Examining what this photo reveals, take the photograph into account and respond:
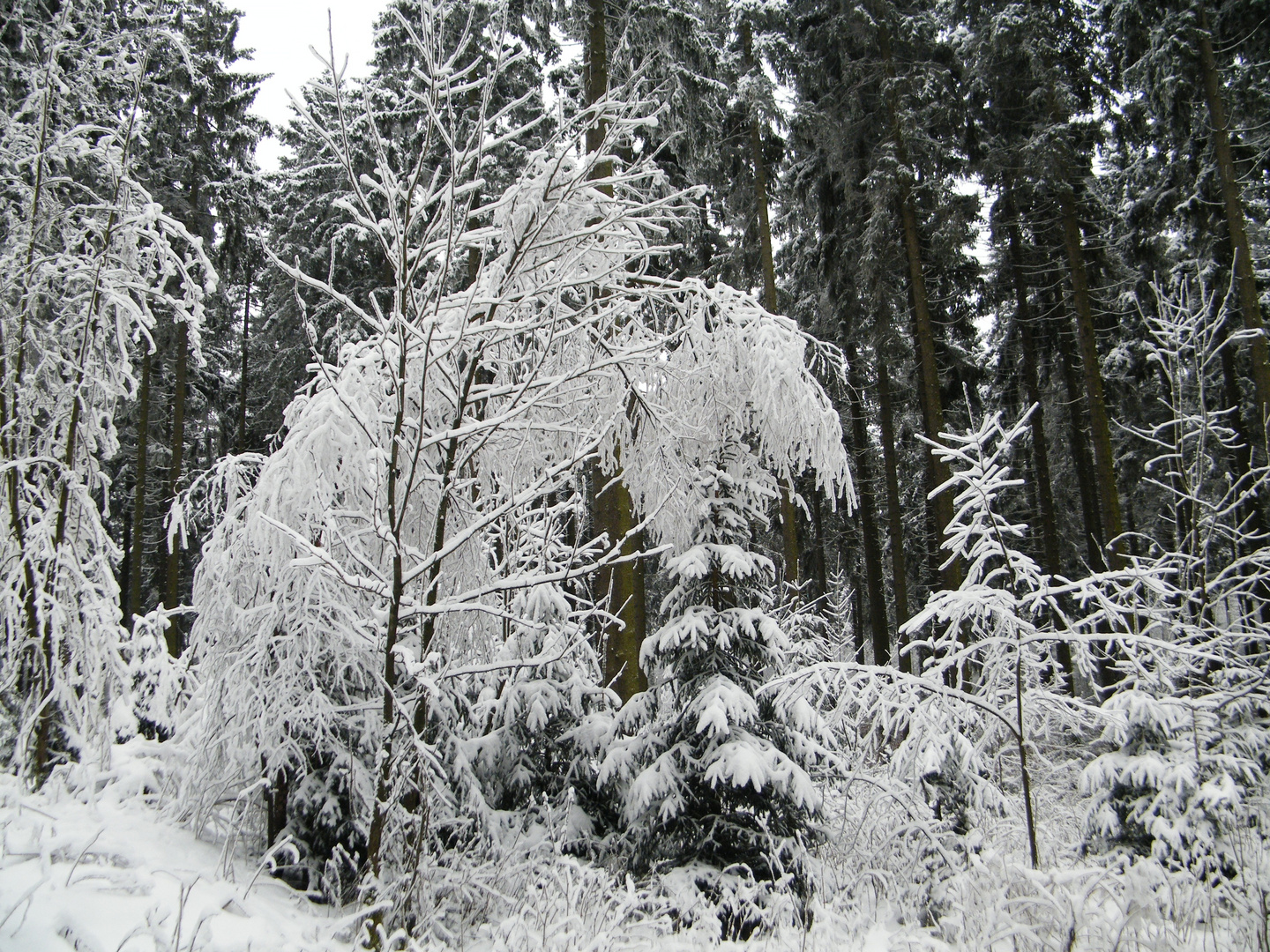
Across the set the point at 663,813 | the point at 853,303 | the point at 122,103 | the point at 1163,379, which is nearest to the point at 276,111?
the point at 122,103

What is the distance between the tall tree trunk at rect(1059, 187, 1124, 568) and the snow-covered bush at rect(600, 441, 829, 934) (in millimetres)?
9766

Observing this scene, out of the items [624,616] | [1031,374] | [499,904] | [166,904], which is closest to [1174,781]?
[499,904]

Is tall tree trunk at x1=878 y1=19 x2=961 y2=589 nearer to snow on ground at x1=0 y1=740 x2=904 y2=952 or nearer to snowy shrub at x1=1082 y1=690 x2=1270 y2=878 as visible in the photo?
snowy shrub at x1=1082 y1=690 x2=1270 y2=878

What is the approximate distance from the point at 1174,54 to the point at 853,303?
7121mm

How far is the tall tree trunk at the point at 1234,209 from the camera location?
33.5ft

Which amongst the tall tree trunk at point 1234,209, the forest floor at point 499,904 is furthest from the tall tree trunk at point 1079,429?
the forest floor at point 499,904

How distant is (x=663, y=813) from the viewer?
4949 mm

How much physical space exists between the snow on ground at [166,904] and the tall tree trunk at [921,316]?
10.1 metres

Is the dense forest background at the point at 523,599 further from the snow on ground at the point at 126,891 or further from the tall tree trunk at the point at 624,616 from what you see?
the snow on ground at the point at 126,891

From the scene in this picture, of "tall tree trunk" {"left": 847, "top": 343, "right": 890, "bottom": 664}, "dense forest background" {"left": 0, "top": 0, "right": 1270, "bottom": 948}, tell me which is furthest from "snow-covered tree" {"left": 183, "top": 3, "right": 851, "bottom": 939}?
"tall tree trunk" {"left": 847, "top": 343, "right": 890, "bottom": 664}

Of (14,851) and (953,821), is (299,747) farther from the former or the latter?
(953,821)

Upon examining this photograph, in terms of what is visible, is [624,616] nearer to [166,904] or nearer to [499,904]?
[499,904]

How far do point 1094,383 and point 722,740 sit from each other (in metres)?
12.0

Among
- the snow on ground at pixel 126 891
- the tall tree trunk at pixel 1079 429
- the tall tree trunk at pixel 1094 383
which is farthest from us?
the tall tree trunk at pixel 1079 429
